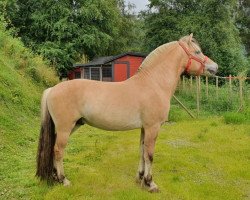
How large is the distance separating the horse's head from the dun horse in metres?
0.08

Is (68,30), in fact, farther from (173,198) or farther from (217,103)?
(173,198)

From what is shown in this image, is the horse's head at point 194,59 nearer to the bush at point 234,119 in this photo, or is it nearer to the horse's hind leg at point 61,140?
the horse's hind leg at point 61,140

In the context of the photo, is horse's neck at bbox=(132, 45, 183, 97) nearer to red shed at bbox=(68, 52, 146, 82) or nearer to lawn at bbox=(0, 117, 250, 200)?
lawn at bbox=(0, 117, 250, 200)

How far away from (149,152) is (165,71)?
4.63 feet

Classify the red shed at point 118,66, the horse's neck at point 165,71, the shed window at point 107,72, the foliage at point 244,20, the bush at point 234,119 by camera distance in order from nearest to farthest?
the horse's neck at point 165,71
the bush at point 234,119
the red shed at point 118,66
the shed window at point 107,72
the foliage at point 244,20

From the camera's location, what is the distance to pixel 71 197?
541 centimetres

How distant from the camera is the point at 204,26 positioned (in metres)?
32.0

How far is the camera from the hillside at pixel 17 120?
20.4ft

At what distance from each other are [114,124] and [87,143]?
12.5ft

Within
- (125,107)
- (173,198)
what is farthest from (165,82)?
(173,198)

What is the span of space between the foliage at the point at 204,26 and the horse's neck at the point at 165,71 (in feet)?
86.2

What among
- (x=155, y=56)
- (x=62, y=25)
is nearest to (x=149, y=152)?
(x=155, y=56)

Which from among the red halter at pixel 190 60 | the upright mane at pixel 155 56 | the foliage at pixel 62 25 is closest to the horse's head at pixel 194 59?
the red halter at pixel 190 60

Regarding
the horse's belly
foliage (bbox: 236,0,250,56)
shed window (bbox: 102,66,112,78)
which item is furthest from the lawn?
foliage (bbox: 236,0,250,56)
